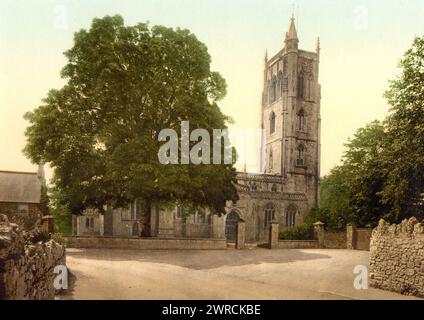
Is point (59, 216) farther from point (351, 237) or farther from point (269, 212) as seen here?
point (351, 237)

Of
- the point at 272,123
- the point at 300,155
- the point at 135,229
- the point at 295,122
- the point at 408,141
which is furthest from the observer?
the point at 272,123

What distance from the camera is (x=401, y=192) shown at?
19.8 m

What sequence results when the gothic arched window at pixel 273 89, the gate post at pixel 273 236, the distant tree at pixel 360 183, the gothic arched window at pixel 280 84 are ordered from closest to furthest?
the distant tree at pixel 360 183 < the gate post at pixel 273 236 < the gothic arched window at pixel 280 84 < the gothic arched window at pixel 273 89

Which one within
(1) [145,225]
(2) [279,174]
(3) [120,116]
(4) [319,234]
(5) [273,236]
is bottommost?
(4) [319,234]

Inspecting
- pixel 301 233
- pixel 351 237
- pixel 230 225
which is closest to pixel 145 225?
pixel 351 237

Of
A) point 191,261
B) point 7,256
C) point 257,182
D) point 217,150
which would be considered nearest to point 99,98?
point 217,150

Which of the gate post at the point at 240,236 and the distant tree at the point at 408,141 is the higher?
the distant tree at the point at 408,141

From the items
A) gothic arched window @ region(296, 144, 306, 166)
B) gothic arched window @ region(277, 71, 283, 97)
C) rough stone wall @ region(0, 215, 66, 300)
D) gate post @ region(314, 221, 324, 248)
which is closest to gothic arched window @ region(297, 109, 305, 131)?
gothic arched window @ region(296, 144, 306, 166)

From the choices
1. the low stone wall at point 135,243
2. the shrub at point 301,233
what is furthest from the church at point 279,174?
the low stone wall at point 135,243

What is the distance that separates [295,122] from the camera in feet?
192

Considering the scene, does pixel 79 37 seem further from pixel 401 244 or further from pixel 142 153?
pixel 401 244

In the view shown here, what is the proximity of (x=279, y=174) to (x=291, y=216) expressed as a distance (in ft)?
24.5

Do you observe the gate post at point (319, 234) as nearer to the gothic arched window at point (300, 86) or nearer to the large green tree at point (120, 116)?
the large green tree at point (120, 116)

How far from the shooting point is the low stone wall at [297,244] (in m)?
28.4
